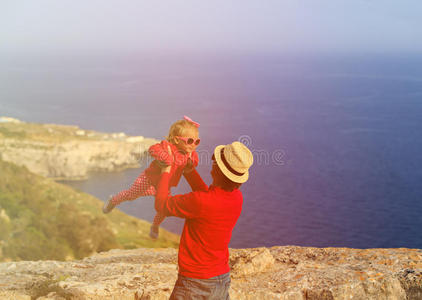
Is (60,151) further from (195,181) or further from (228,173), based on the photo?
(228,173)

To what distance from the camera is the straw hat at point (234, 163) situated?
4133 millimetres

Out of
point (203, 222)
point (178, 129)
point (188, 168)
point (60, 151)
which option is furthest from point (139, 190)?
point (60, 151)

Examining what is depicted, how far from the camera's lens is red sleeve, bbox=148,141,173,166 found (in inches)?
176

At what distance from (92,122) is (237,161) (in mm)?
111897

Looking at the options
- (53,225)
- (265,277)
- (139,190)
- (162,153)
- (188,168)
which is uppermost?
(162,153)

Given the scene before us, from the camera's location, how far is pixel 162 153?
457cm

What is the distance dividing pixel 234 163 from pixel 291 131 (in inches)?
3831

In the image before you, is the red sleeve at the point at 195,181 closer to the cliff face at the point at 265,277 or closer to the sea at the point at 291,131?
the cliff face at the point at 265,277

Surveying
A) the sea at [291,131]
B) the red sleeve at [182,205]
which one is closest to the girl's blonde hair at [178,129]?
the red sleeve at [182,205]

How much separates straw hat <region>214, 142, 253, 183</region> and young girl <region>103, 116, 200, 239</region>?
24.8 inches

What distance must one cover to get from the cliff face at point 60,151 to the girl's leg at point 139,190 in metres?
49.1

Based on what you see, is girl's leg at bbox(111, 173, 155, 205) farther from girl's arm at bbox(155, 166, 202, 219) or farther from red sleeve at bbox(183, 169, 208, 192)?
girl's arm at bbox(155, 166, 202, 219)

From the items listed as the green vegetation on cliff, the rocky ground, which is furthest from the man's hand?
the rocky ground

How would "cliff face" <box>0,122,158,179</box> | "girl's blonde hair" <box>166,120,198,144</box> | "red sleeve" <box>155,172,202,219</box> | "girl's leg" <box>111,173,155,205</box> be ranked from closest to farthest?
"red sleeve" <box>155,172,202,219</box>, "girl's blonde hair" <box>166,120,198,144</box>, "girl's leg" <box>111,173,155,205</box>, "cliff face" <box>0,122,158,179</box>
